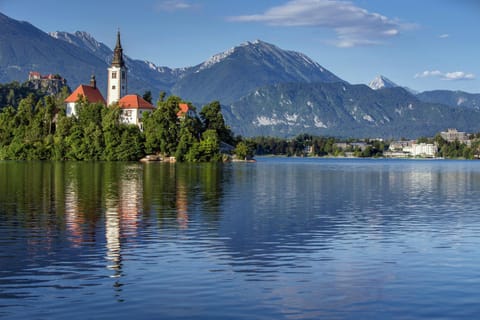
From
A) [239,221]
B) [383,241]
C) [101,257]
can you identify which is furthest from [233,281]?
[239,221]

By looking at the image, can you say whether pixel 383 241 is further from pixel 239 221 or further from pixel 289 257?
pixel 239 221

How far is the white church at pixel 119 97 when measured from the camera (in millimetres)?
156750

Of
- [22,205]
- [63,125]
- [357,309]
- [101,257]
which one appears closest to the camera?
[357,309]

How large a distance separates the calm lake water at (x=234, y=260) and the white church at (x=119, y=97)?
115148mm

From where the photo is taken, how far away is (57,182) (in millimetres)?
59750

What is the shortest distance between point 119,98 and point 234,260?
157 meters

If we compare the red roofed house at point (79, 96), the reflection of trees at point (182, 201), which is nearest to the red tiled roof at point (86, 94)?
the red roofed house at point (79, 96)

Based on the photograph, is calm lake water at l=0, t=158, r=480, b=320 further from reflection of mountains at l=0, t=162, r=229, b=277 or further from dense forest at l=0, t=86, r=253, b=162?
dense forest at l=0, t=86, r=253, b=162

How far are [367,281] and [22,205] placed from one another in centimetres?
2470

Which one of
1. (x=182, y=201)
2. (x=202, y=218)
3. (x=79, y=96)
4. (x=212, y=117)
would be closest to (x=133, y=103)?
(x=79, y=96)

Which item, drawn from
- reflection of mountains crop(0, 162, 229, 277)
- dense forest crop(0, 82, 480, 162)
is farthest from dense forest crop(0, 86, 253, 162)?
reflection of mountains crop(0, 162, 229, 277)

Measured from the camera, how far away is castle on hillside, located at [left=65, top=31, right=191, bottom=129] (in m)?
156

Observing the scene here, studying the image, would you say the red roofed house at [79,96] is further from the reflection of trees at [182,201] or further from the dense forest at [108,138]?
the reflection of trees at [182,201]

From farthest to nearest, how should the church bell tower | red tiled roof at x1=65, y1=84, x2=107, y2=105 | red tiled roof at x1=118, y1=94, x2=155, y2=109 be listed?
1. the church bell tower
2. red tiled roof at x1=65, y1=84, x2=107, y2=105
3. red tiled roof at x1=118, y1=94, x2=155, y2=109
